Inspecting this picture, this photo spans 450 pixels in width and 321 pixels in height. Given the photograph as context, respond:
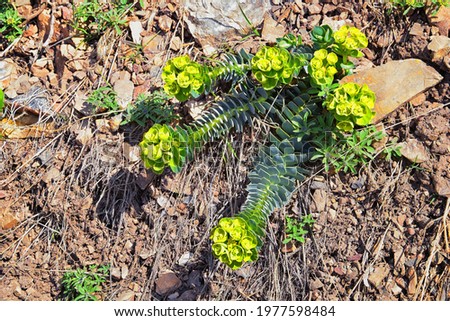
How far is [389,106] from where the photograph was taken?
302 cm

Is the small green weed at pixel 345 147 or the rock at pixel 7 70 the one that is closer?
the small green weed at pixel 345 147

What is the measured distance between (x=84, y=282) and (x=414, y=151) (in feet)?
6.32

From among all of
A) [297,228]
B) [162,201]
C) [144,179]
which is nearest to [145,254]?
[162,201]

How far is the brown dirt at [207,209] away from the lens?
296 cm

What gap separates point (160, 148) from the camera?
8.80ft

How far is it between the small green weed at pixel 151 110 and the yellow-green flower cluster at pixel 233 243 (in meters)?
0.87

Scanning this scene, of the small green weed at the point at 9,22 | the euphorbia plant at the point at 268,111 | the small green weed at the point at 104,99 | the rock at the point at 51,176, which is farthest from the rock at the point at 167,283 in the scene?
the small green weed at the point at 9,22

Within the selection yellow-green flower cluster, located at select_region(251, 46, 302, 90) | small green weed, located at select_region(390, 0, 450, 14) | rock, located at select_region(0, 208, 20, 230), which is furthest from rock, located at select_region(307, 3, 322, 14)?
rock, located at select_region(0, 208, 20, 230)

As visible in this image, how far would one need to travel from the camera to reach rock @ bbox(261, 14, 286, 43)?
326cm

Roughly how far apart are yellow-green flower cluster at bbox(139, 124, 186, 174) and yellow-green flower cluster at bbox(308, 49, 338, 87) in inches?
29.1

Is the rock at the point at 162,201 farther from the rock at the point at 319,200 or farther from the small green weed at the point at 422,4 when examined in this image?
the small green weed at the point at 422,4

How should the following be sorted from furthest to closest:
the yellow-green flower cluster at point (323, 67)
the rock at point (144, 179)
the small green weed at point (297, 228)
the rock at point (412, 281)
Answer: the rock at point (144, 179)
the small green weed at point (297, 228)
the rock at point (412, 281)
the yellow-green flower cluster at point (323, 67)

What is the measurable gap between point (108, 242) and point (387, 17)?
201 cm

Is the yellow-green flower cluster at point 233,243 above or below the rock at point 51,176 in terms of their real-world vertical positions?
above
